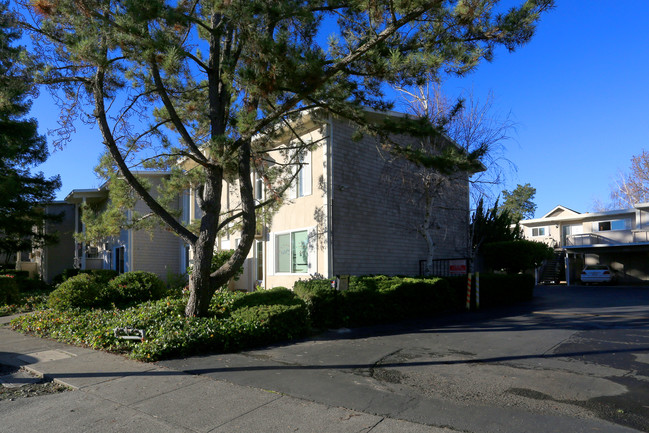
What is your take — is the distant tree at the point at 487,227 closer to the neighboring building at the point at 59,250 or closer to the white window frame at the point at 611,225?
the white window frame at the point at 611,225

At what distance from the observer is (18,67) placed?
424 inches

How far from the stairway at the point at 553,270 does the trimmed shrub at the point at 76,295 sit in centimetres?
3249

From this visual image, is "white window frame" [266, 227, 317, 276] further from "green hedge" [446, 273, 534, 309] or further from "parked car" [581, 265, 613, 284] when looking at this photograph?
"parked car" [581, 265, 613, 284]

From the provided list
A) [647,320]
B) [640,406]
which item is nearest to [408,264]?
[647,320]

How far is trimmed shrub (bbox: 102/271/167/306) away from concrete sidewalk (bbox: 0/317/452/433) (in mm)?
7523

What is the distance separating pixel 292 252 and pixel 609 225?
2931cm

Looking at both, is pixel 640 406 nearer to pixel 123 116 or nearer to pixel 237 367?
pixel 237 367

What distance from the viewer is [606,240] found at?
32.9 metres

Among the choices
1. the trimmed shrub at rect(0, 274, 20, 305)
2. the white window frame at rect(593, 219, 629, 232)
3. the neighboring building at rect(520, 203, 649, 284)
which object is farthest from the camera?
the white window frame at rect(593, 219, 629, 232)

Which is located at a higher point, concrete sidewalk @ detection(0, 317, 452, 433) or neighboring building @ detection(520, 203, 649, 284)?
neighboring building @ detection(520, 203, 649, 284)

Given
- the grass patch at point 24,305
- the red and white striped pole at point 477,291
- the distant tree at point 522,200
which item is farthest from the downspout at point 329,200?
the distant tree at point 522,200

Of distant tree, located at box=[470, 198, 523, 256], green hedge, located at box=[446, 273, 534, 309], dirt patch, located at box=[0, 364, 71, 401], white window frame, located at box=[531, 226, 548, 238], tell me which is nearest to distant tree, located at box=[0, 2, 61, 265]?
dirt patch, located at box=[0, 364, 71, 401]

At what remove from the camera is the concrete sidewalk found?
497 cm

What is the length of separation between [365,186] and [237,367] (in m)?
9.40
